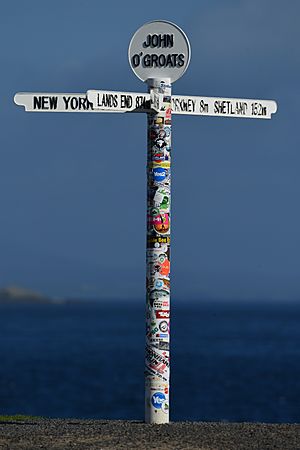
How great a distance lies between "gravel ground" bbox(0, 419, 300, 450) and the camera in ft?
43.7

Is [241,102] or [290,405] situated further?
[290,405]

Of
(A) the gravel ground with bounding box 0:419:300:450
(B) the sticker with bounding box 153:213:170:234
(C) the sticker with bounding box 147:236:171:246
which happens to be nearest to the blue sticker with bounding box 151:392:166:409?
(A) the gravel ground with bounding box 0:419:300:450

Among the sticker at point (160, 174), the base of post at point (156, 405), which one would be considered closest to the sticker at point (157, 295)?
the base of post at point (156, 405)

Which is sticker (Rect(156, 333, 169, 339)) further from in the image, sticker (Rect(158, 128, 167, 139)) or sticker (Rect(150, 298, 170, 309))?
sticker (Rect(158, 128, 167, 139))

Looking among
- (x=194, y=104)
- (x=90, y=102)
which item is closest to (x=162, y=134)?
(x=194, y=104)

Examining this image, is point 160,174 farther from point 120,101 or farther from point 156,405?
point 156,405

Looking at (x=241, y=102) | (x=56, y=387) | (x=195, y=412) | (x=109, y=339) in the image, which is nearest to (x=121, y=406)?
(x=195, y=412)

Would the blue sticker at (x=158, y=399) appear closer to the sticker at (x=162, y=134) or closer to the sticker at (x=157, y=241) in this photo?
the sticker at (x=157, y=241)

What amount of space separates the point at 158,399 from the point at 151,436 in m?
1.32

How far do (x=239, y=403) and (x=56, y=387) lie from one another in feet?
64.1

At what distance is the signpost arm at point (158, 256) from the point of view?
15.1 m

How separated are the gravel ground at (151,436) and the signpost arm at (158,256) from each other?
0.47m

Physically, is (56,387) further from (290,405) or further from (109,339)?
(109,339)

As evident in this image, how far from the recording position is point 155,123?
50.3 ft
